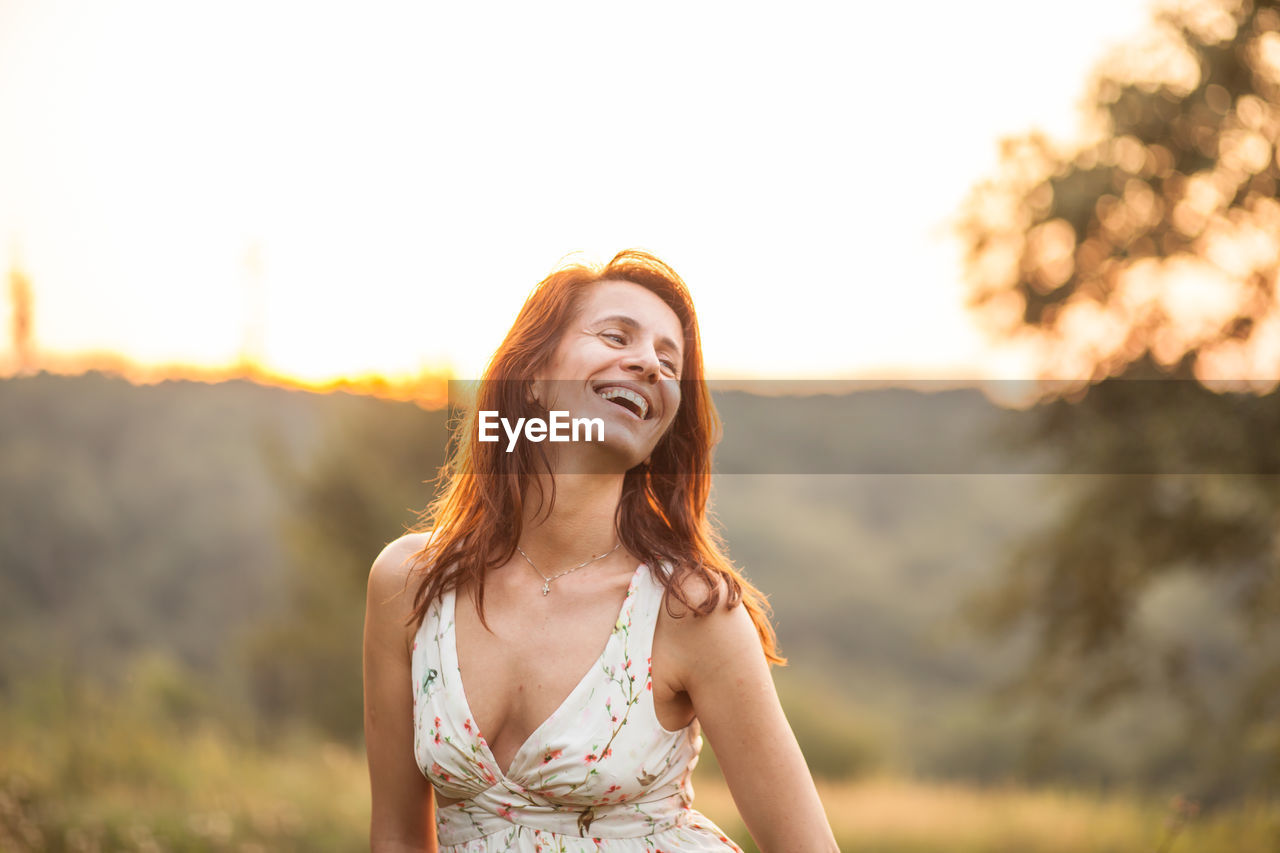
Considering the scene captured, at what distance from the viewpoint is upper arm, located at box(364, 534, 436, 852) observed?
190cm

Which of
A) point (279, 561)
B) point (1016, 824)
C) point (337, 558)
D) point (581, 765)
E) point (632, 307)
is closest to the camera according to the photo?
point (581, 765)

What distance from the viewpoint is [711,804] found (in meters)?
7.71

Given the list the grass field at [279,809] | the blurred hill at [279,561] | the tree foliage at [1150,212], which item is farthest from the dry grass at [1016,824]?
the tree foliage at [1150,212]

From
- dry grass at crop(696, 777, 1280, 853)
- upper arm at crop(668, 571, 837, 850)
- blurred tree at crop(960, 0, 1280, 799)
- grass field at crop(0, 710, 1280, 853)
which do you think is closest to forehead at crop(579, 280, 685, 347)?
upper arm at crop(668, 571, 837, 850)

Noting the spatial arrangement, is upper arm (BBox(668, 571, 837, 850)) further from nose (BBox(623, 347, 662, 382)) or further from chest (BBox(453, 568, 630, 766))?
nose (BBox(623, 347, 662, 382))

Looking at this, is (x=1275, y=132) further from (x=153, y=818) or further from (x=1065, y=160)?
Result: (x=153, y=818)

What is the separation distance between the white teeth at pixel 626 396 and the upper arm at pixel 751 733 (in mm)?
376

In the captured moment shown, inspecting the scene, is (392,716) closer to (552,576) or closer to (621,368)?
(552,576)

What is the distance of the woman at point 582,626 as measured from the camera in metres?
1.68

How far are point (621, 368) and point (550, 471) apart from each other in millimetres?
249

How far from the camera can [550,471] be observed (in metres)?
1.87

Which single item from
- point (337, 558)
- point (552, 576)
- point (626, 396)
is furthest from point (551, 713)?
point (337, 558)

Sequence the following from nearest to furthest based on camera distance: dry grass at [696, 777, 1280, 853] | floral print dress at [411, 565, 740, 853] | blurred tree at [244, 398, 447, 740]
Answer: floral print dress at [411, 565, 740, 853]
dry grass at [696, 777, 1280, 853]
blurred tree at [244, 398, 447, 740]

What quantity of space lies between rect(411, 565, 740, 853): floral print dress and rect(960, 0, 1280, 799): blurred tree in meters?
7.65
